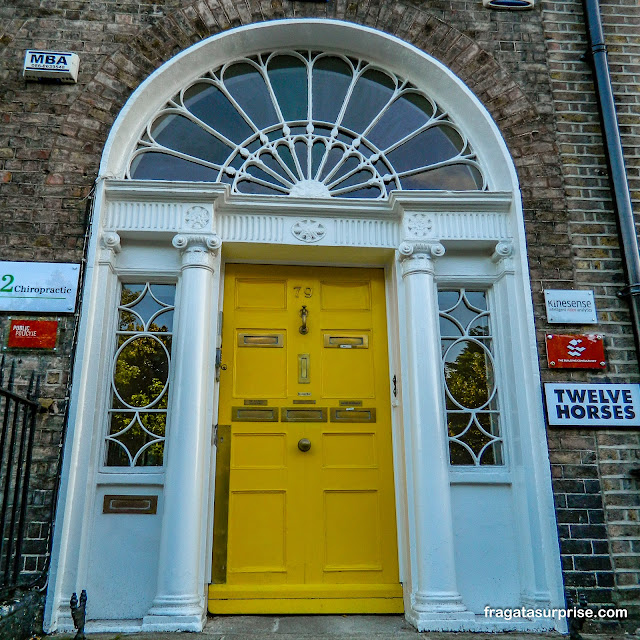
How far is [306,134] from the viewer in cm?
493

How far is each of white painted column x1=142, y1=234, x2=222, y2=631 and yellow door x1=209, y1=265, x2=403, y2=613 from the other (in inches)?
11.6

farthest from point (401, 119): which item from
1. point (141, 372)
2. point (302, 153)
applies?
point (141, 372)

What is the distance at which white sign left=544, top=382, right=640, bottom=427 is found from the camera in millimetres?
4168

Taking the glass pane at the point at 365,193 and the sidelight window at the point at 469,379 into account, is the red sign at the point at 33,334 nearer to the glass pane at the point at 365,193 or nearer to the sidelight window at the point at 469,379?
the glass pane at the point at 365,193

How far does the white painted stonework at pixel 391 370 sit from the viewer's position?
12.6ft

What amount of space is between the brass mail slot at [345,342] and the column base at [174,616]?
2.03 metres

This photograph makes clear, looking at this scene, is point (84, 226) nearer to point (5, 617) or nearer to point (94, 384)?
point (94, 384)

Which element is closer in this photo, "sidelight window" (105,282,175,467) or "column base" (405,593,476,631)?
"column base" (405,593,476,631)

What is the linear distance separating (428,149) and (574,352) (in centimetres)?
207

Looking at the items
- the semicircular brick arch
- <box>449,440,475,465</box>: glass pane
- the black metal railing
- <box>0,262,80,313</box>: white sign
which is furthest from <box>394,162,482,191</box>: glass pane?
the black metal railing

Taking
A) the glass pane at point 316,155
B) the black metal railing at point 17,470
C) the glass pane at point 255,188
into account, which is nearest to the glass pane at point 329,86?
the glass pane at point 316,155

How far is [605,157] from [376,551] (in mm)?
3632

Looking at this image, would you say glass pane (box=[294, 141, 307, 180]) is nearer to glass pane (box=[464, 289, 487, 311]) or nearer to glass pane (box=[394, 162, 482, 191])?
glass pane (box=[394, 162, 482, 191])

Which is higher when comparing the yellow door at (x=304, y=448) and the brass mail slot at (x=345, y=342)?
the brass mail slot at (x=345, y=342)
